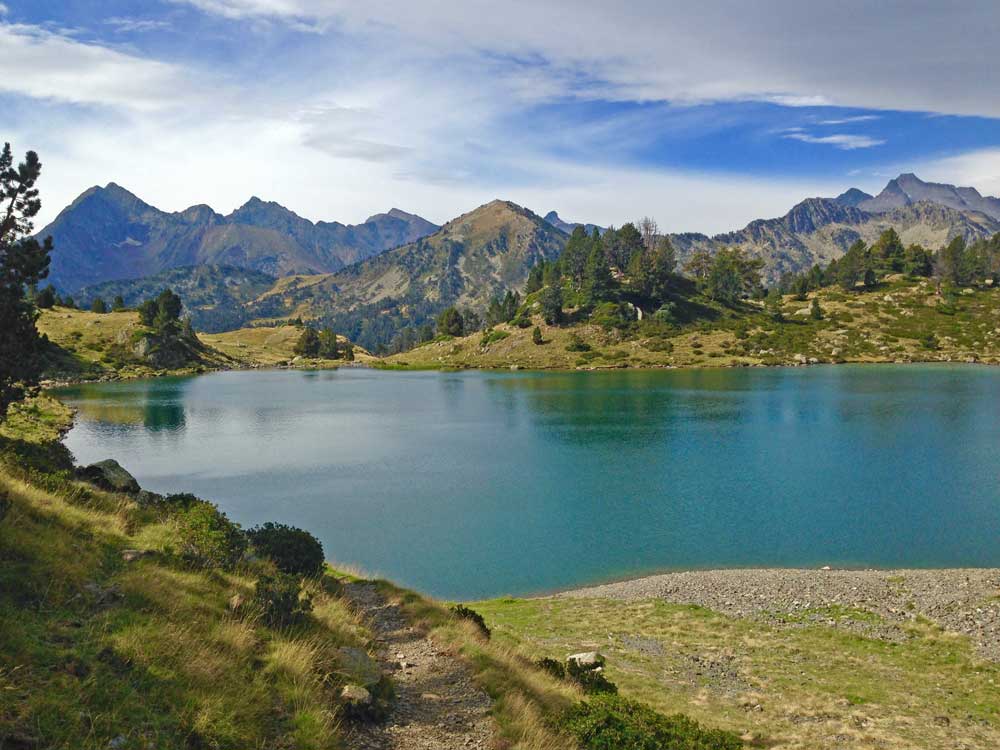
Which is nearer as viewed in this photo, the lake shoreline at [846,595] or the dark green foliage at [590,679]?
the dark green foliage at [590,679]

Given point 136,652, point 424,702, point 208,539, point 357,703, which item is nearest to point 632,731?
point 424,702

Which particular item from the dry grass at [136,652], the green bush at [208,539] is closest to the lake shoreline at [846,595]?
the green bush at [208,539]

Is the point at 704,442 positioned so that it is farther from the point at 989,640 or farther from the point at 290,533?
the point at 290,533

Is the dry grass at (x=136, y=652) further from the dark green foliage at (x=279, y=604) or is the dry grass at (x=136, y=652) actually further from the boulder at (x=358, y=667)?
the dark green foliage at (x=279, y=604)

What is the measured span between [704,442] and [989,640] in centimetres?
5656

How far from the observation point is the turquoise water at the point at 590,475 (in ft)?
149

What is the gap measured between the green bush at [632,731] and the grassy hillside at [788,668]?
4.28 meters

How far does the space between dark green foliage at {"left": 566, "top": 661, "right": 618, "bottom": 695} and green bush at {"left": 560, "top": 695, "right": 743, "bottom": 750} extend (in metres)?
3.43

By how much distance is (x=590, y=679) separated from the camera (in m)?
21.3

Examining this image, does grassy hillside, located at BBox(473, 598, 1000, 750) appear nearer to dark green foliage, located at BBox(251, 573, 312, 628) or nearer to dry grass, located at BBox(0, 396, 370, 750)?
dark green foliage, located at BBox(251, 573, 312, 628)

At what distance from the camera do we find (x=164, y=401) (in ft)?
452

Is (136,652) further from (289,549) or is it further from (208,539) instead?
(289,549)

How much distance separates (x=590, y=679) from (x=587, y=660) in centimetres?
336

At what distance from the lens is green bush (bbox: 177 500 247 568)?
20997 millimetres
